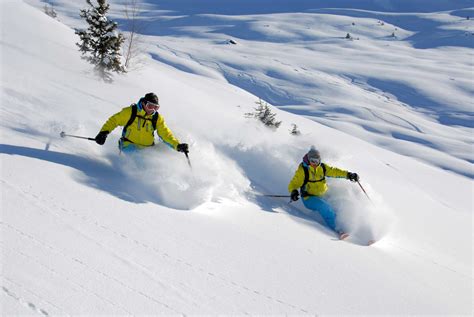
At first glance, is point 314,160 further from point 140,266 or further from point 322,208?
point 140,266

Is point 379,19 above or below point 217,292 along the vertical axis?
above

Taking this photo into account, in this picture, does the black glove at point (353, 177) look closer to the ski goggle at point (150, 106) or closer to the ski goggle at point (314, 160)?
the ski goggle at point (314, 160)

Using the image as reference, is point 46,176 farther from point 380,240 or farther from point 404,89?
point 404,89

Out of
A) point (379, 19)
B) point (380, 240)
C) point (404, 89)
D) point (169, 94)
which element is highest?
point (379, 19)

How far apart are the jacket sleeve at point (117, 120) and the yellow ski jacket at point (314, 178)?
2774mm

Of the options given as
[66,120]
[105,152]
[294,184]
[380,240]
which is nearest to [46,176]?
[105,152]

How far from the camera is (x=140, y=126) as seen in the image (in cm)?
671

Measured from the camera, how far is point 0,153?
573 cm

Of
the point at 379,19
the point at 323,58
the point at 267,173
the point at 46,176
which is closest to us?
the point at 46,176

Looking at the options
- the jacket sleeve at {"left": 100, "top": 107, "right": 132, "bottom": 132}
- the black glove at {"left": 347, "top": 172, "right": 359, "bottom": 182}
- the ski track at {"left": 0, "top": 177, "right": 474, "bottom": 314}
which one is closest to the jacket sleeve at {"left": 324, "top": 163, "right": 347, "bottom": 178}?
the black glove at {"left": 347, "top": 172, "right": 359, "bottom": 182}

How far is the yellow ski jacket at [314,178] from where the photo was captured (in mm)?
7445

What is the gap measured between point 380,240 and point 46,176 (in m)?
4.74

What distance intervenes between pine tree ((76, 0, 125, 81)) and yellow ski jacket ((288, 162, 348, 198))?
18.4 feet

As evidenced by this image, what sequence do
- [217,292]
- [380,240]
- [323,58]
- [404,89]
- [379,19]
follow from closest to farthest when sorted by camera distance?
[217,292], [380,240], [404,89], [323,58], [379,19]
